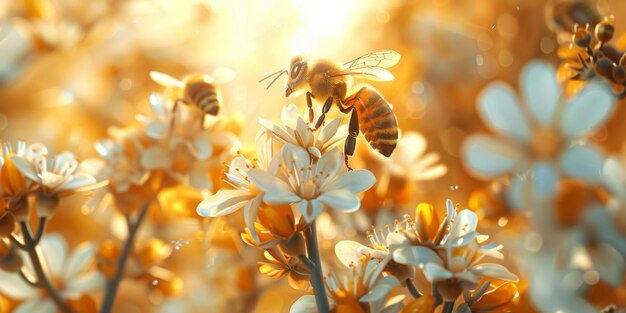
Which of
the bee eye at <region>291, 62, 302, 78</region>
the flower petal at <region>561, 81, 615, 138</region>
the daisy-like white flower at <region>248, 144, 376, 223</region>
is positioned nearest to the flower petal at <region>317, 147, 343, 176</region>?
the daisy-like white flower at <region>248, 144, 376, 223</region>

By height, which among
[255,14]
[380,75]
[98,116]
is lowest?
[98,116]

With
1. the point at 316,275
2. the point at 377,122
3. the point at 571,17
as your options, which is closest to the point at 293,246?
the point at 316,275

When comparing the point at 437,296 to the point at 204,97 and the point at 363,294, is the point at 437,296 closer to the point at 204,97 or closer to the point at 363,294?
the point at 363,294

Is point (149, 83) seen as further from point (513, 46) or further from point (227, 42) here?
point (513, 46)

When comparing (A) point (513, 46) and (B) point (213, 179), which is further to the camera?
(A) point (513, 46)

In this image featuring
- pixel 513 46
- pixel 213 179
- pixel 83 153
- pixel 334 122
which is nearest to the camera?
pixel 334 122

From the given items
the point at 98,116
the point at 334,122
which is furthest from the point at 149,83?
the point at 334,122

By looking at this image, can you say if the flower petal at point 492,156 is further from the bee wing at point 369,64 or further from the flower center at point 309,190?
the flower center at point 309,190
